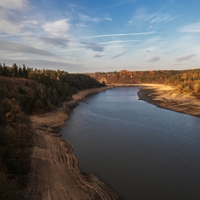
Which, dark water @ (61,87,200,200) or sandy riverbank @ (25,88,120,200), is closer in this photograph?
sandy riverbank @ (25,88,120,200)

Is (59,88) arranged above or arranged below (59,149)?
above

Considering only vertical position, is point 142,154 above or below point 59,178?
below

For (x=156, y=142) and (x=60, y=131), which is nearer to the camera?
(x=156, y=142)

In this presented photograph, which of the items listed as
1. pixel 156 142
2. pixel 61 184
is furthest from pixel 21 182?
pixel 156 142

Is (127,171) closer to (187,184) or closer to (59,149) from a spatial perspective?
(187,184)

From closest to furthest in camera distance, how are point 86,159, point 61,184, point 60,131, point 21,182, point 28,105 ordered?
point 21,182 < point 61,184 < point 86,159 < point 60,131 < point 28,105

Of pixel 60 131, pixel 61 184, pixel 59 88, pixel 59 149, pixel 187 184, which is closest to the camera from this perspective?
pixel 61 184

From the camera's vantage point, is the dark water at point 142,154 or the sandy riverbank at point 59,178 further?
the dark water at point 142,154

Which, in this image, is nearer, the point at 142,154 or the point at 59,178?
the point at 59,178
